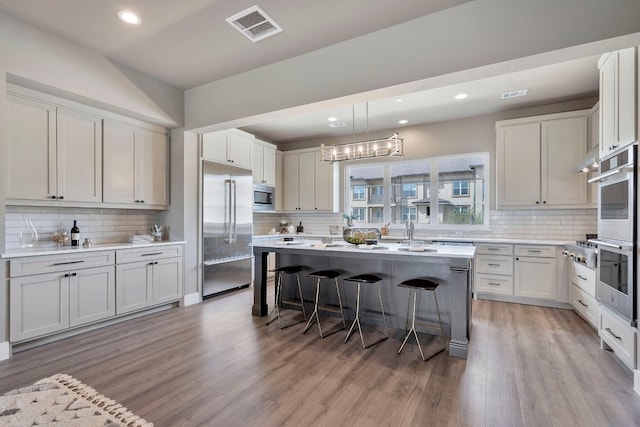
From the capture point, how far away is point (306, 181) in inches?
271

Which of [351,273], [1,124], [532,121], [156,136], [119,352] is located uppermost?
[532,121]

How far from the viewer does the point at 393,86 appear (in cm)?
302

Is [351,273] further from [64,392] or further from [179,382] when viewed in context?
[64,392]

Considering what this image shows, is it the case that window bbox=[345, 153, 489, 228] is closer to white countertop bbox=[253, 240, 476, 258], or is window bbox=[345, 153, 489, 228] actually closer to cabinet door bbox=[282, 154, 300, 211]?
cabinet door bbox=[282, 154, 300, 211]

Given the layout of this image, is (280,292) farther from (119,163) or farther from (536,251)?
(536,251)

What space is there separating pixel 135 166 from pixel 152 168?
9.5 inches

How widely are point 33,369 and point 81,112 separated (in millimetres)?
2638

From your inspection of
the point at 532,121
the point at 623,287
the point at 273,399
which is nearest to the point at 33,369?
the point at 273,399

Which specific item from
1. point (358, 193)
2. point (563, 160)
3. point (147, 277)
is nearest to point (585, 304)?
point (563, 160)

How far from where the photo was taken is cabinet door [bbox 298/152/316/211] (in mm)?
6816

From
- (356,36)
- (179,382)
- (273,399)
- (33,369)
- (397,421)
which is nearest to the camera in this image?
(397,421)

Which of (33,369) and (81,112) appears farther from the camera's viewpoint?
(81,112)

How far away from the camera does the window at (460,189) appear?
564 cm

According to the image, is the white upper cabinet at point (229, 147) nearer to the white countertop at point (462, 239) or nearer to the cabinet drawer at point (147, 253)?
the cabinet drawer at point (147, 253)
